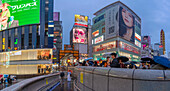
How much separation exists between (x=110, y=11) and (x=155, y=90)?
260 feet

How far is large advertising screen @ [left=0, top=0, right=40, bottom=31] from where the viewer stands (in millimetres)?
63531

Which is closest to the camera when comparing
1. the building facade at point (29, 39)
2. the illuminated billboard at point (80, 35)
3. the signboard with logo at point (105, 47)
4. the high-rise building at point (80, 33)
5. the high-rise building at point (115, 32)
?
the building facade at point (29, 39)

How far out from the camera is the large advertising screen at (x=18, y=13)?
208ft

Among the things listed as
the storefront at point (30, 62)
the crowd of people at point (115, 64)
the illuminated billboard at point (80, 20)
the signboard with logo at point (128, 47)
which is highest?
the illuminated billboard at point (80, 20)

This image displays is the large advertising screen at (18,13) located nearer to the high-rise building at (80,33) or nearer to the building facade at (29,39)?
the building facade at (29,39)

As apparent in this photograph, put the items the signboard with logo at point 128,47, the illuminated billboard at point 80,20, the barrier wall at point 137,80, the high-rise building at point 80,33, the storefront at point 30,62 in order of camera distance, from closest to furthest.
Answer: the barrier wall at point 137,80 → the storefront at point 30,62 → the signboard with logo at point 128,47 → the high-rise building at point 80,33 → the illuminated billboard at point 80,20

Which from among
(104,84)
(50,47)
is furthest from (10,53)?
(104,84)

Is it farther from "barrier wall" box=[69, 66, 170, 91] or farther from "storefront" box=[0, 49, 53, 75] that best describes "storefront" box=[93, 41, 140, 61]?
"barrier wall" box=[69, 66, 170, 91]

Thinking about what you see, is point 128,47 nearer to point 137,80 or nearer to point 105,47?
point 105,47

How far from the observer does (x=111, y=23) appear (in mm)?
79500

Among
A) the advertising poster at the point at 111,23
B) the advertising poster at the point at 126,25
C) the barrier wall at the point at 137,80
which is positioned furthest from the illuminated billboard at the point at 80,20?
the barrier wall at the point at 137,80

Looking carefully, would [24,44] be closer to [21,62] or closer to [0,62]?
A: [21,62]

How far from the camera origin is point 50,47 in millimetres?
60625

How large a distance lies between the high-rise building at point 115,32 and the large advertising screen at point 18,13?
32.6 m
